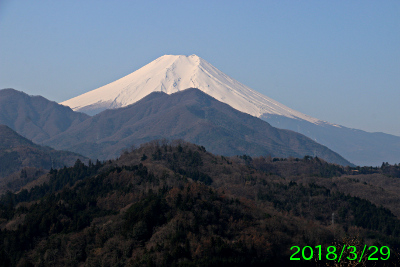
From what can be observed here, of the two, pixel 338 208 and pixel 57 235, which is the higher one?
pixel 338 208

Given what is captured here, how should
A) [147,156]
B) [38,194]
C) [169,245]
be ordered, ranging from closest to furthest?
[169,245], [38,194], [147,156]

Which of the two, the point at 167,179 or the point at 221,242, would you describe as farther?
the point at 167,179

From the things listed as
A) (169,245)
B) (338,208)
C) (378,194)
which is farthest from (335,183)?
(169,245)

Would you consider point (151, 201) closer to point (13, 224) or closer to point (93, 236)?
point (93, 236)

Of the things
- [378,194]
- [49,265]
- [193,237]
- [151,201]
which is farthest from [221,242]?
[378,194]

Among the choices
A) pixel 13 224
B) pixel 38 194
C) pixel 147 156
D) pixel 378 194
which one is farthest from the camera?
pixel 147 156

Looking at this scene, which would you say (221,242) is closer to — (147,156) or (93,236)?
(93,236)
